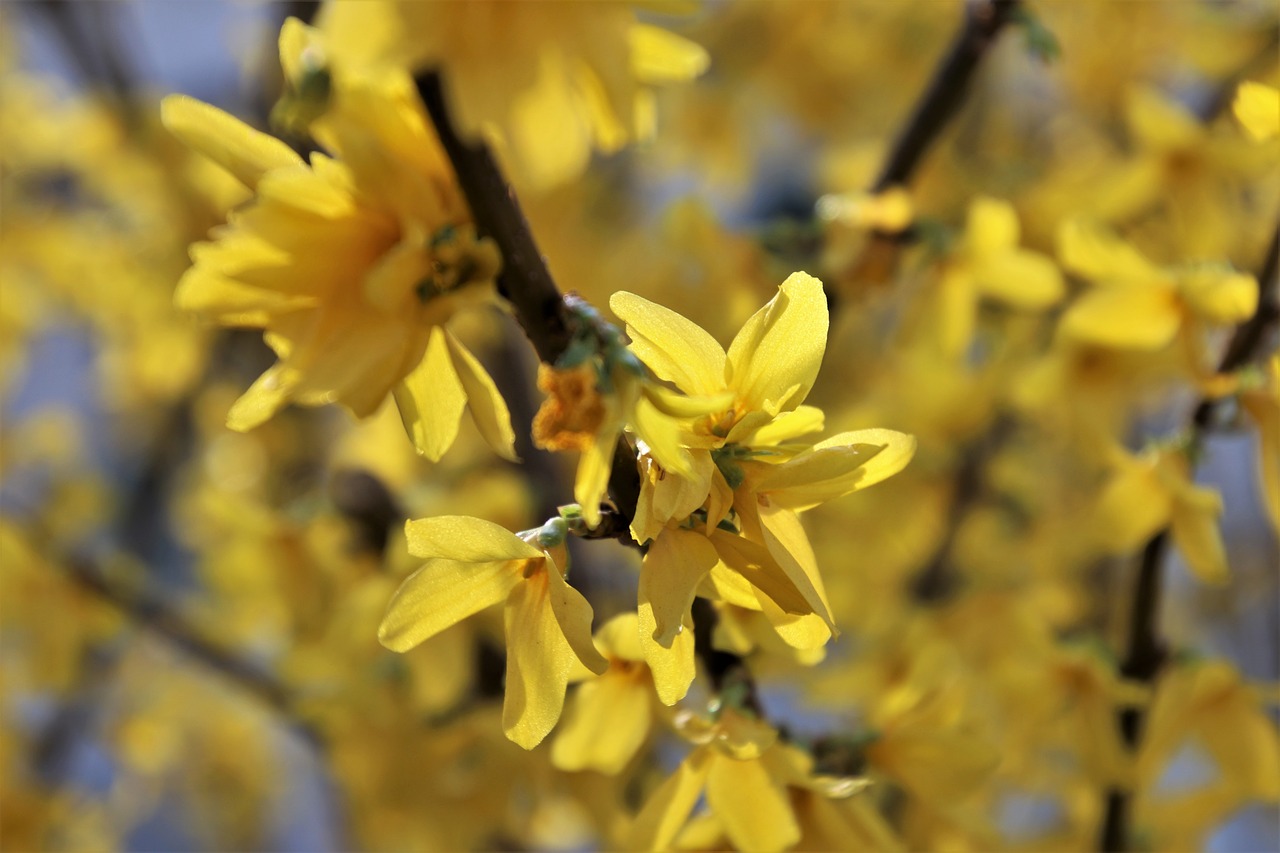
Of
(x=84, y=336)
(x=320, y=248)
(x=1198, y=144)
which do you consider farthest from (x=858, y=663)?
(x=84, y=336)

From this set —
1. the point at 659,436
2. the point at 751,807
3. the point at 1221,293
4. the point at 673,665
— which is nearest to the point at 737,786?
the point at 751,807

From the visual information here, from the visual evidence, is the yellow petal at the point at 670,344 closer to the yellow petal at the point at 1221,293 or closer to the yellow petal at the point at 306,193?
the yellow petal at the point at 306,193

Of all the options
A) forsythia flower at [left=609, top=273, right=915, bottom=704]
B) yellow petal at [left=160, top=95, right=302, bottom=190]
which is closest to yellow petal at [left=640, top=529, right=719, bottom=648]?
forsythia flower at [left=609, top=273, right=915, bottom=704]

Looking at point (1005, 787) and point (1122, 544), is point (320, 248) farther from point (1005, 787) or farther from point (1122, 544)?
point (1005, 787)

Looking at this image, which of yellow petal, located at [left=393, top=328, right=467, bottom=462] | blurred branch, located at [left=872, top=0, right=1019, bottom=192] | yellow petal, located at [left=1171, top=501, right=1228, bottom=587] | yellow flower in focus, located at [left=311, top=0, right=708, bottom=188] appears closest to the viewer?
yellow flower in focus, located at [left=311, top=0, right=708, bottom=188]

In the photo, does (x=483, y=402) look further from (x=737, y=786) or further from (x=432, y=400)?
(x=737, y=786)

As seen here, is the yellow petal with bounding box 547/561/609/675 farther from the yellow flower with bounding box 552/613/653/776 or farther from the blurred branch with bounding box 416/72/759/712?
the yellow flower with bounding box 552/613/653/776
